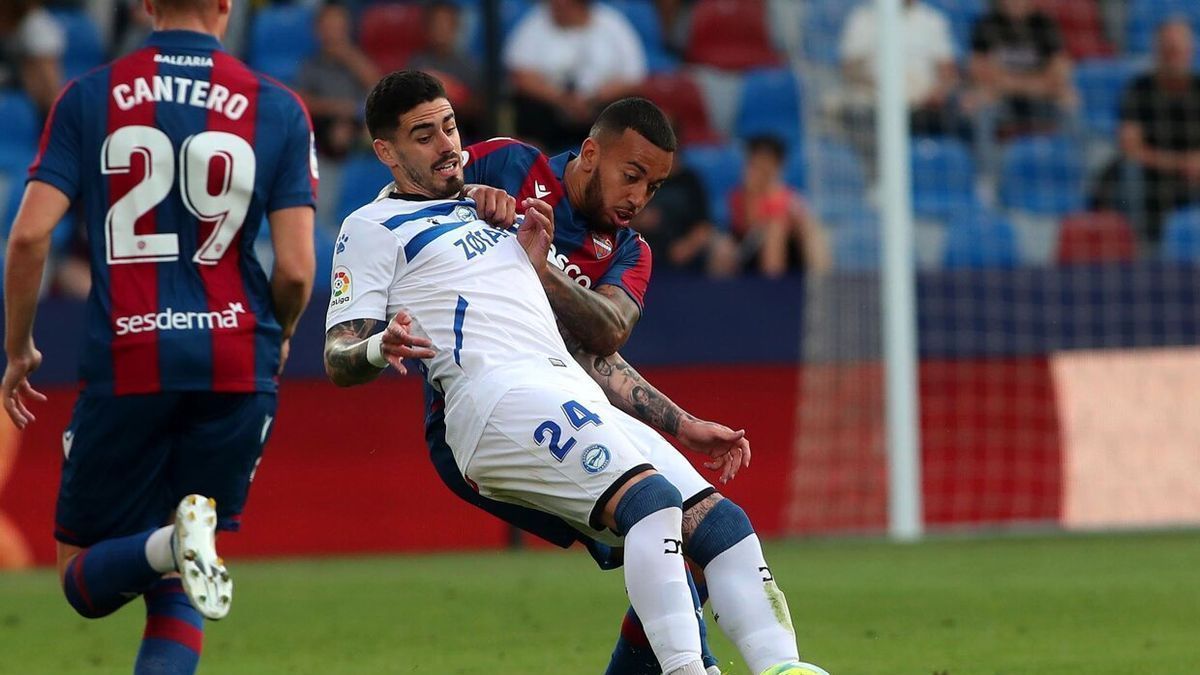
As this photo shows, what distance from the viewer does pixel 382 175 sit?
12898 millimetres

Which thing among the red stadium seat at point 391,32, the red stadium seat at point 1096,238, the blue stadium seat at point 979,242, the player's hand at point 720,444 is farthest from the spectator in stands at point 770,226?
the player's hand at point 720,444

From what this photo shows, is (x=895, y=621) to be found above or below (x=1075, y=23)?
below

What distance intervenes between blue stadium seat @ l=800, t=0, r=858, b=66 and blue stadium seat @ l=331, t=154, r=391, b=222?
3085 millimetres

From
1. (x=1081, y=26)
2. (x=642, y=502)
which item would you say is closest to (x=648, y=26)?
(x=1081, y=26)

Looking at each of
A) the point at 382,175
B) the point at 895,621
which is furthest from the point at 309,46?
the point at 895,621

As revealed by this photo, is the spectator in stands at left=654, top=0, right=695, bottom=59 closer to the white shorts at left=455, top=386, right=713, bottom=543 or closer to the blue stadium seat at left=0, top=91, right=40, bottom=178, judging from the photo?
the blue stadium seat at left=0, top=91, right=40, bottom=178

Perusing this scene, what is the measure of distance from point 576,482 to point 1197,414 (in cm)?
812

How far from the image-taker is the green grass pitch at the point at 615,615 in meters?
6.29

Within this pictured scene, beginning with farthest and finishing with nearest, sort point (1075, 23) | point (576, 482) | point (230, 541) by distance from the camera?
point (1075, 23) → point (230, 541) → point (576, 482)

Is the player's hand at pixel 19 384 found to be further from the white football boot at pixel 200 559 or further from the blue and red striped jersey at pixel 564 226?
the blue and red striped jersey at pixel 564 226

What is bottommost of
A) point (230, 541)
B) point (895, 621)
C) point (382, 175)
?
point (230, 541)

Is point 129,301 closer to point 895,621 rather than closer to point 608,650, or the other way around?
point 608,650

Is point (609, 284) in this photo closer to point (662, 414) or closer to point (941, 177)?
point (662, 414)

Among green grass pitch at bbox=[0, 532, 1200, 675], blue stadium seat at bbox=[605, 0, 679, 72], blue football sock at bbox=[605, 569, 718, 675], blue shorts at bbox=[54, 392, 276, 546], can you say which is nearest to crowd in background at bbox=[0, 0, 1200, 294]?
blue stadium seat at bbox=[605, 0, 679, 72]
